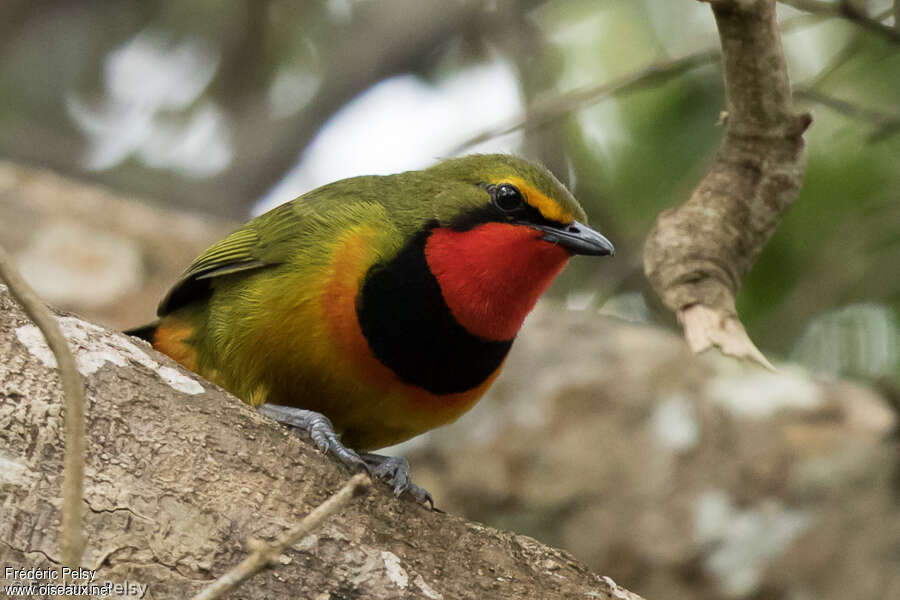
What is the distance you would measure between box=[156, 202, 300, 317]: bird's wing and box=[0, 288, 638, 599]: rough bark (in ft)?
3.79

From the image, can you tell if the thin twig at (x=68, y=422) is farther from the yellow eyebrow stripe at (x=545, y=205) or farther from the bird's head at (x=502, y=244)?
the yellow eyebrow stripe at (x=545, y=205)

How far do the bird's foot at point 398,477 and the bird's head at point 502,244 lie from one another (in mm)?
630

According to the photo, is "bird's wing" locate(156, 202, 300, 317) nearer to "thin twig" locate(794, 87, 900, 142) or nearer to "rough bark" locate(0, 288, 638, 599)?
"rough bark" locate(0, 288, 638, 599)

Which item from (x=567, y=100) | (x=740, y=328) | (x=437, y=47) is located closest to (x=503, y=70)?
(x=437, y=47)

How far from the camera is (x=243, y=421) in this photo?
3066 mm

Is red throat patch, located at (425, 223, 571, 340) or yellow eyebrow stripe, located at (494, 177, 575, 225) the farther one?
yellow eyebrow stripe, located at (494, 177, 575, 225)

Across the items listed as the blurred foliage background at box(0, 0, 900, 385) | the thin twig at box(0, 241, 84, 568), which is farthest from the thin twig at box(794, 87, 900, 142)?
the thin twig at box(0, 241, 84, 568)

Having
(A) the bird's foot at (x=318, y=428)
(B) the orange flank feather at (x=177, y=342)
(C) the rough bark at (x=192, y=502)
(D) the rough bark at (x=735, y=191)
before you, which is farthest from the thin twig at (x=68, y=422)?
(B) the orange flank feather at (x=177, y=342)

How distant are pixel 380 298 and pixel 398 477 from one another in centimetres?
67

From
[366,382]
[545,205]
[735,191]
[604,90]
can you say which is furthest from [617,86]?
[366,382]

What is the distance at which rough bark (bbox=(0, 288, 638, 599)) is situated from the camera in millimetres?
2672

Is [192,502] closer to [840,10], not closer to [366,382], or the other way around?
[366,382]

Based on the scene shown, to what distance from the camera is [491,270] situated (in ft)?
13.8

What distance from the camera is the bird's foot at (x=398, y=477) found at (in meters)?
3.58
